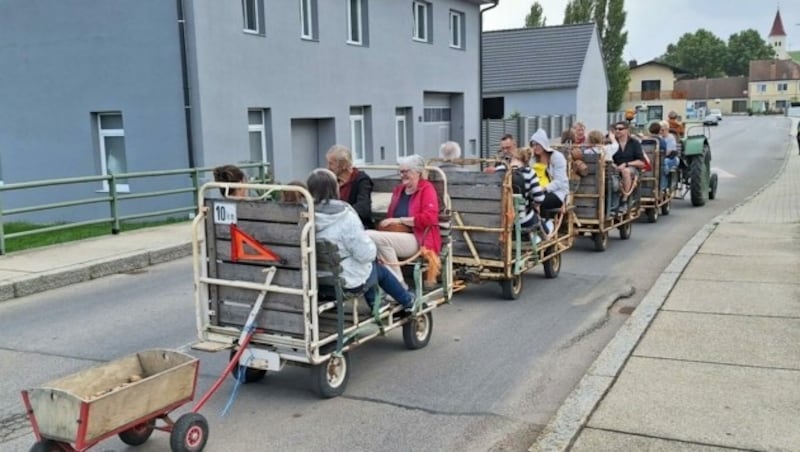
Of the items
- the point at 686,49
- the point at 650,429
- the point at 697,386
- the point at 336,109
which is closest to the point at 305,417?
the point at 650,429

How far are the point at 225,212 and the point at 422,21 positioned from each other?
21.2 metres

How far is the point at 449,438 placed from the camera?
16.2 feet

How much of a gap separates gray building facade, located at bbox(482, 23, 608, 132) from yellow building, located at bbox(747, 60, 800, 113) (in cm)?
10873

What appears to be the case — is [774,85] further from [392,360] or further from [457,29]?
[392,360]

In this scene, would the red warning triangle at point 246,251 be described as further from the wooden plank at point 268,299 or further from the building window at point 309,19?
the building window at point 309,19

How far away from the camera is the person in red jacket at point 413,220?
688cm

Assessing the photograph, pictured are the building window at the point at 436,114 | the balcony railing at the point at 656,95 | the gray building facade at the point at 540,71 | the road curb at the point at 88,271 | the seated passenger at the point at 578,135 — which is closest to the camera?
the road curb at the point at 88,271

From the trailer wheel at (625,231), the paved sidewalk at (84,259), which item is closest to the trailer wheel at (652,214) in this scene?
the trailer wheel at (625,231)

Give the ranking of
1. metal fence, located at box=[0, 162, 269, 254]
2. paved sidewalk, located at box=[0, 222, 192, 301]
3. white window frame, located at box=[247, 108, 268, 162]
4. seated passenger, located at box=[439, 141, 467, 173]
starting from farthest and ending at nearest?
white window frame, located at box=[247, 108, 268, 162] < metal fence, located at box=[0, 162, 269, 254] < paved sidewalk, located at box=[0, 222, 192, 301] < seated passenger, located at box=[439, 141, 467, 173]

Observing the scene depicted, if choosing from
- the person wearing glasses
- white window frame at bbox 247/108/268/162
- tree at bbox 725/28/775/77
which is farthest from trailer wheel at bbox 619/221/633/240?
tree at bbox 725/28/775/77

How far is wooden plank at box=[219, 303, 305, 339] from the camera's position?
17.9 ft

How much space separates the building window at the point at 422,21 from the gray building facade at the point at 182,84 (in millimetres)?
2955

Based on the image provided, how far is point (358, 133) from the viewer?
888 inches

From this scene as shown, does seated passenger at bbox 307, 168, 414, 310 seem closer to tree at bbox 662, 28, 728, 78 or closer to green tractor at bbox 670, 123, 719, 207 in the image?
green tractor at bbox 670, 123, 719, 207
